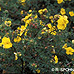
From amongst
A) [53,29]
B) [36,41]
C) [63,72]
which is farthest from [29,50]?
[63,72]

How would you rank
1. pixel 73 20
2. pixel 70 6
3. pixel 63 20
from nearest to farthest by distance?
pixel 63 20, pixel 73 20, pixel 70 6

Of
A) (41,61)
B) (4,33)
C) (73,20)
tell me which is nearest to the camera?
(41,61)

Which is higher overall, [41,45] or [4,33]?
[4,33]

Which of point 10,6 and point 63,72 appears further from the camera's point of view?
point 10,6

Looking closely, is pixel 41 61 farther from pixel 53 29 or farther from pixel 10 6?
pixel 10 6

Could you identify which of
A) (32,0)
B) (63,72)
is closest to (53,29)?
(63,72)

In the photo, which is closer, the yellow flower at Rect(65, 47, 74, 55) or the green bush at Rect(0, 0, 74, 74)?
the green bush at Rect(0, 0, 74, 74)

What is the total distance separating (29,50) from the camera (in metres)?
1.78

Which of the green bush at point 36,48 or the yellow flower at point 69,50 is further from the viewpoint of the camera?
the yellow flower at point 69,50

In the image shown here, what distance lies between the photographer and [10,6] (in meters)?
2.57

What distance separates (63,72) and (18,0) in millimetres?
1651

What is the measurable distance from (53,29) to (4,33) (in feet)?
2.29

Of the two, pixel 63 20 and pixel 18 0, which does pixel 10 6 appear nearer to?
pixel 18 0

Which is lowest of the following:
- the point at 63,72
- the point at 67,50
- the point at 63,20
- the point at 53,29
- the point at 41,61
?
the point at 63,72
